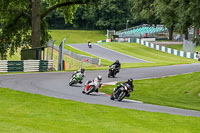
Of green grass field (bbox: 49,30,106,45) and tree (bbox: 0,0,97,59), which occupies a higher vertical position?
tree (bbox: 0,0,97,59)

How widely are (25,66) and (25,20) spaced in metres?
9.21

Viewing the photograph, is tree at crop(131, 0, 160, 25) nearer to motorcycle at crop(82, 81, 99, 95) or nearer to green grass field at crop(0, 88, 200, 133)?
motorcycle at crop(82, 81, 99, 95)

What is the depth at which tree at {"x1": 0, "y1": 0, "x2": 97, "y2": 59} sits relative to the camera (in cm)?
3912

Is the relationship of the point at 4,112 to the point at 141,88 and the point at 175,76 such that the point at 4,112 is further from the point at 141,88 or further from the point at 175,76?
the point at 175,76

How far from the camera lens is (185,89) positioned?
26.2 m

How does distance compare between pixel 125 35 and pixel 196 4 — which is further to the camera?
pixel 125 35

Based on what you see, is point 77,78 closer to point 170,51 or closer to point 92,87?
point 92,87

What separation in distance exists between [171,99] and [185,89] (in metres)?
5.01

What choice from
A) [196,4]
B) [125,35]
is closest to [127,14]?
[125,35]

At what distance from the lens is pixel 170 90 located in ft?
84.3

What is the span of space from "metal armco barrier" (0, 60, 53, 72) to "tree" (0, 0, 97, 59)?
5295 millimetres

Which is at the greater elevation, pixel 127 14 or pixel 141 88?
pixel 127 14

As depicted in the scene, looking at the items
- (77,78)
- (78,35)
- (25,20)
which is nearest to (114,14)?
(78,35)

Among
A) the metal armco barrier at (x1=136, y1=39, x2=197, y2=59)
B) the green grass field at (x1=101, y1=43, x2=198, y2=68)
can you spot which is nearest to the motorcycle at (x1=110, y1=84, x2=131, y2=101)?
the green grass field at (x1=101, y1=43, x2=198, y2=68)
